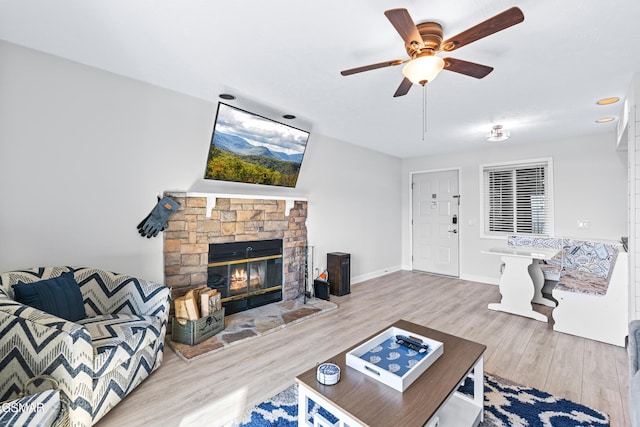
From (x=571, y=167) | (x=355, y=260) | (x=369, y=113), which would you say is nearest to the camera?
(x=369, y=113)

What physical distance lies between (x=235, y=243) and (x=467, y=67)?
2.81 metres

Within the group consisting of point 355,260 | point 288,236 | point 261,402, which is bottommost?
point 261,402

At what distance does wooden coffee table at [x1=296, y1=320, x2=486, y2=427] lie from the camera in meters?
1.22

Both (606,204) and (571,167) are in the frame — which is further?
(571,167)

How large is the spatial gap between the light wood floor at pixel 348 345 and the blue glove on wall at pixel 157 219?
3.61ft

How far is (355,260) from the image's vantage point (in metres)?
5.03

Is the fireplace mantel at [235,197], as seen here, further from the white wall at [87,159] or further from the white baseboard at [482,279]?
the white baseboard at [482,279]

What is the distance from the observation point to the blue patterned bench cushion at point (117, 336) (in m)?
1.72

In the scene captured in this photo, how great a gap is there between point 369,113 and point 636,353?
294cm

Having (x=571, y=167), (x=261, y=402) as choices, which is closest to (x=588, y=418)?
(x=261, y=402)

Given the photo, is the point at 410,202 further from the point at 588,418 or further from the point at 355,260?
the point at 588,418

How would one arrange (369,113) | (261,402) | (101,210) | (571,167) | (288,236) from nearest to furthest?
1. (261,402)
2. (101,210)
3. (369,113)
4. (288,236)
5. (571,167)

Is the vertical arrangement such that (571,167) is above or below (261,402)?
above

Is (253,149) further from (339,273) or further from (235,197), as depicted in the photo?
(339,273)
